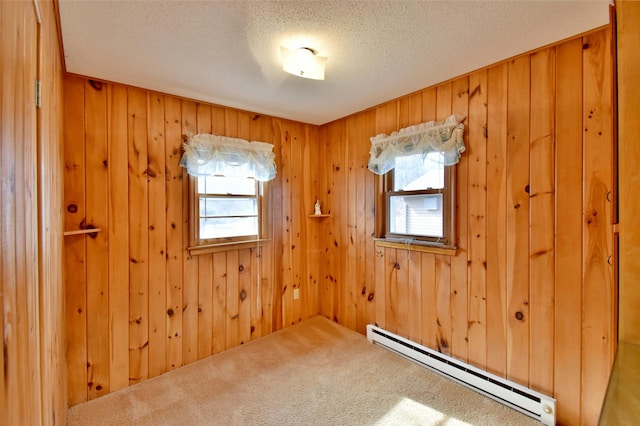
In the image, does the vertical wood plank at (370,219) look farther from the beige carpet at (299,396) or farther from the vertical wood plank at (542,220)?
the vertical wood plank at (542,220)

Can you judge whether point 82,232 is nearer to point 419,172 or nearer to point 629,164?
point 419,172

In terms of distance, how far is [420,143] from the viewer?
2316 millimetres

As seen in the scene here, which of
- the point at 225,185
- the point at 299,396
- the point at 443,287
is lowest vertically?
the point at 299,396

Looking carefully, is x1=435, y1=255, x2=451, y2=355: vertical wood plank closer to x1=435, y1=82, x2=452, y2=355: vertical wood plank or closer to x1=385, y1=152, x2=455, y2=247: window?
x1=435, y1=82, x2=452, y2=355: vertical wood plank

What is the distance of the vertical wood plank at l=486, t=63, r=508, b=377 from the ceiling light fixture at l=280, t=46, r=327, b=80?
4.01 feet

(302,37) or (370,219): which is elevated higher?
(302,37)

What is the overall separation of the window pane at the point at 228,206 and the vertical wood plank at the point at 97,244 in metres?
0.73

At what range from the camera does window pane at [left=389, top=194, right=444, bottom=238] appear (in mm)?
2355

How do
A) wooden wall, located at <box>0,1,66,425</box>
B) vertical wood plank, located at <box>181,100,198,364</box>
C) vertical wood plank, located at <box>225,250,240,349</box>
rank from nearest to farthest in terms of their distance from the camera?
1. wooden wall, located at <box>0,1,66,425</box>
2. vertical wood plank, located at <box>181,100,198,364</box>
3. vertical wood plank, located at <box>225,250,240,349</box>

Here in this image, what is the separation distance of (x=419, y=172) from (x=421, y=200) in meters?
0.24

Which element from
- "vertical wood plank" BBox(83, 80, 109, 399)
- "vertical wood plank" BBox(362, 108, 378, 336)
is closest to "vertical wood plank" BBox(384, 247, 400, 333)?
"vertical wood plank" BBox(362, 108, 378, 336)

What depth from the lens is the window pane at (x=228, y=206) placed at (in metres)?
2.59

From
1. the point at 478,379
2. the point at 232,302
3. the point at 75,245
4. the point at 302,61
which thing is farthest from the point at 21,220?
the point at 478,379

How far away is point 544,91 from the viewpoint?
1.77m
